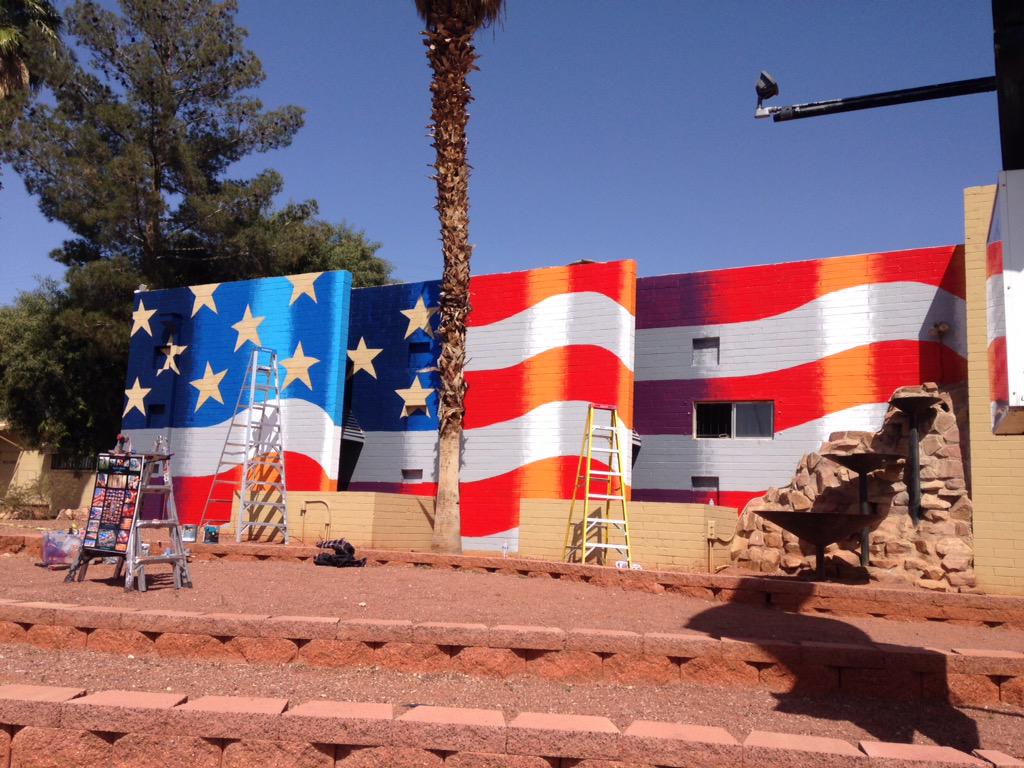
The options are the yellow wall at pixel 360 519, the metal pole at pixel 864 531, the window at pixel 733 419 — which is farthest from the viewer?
the window at pixel 733 419

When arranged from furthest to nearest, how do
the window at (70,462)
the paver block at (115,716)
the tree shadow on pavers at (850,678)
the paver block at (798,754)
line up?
the window at (70,462) < the tree shadow on pavers at (850,678) < the paver block at (115,716) < the paver block at (798,754)

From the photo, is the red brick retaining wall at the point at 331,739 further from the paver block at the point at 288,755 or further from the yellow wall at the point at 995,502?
the yellow wall at the point at 995,502

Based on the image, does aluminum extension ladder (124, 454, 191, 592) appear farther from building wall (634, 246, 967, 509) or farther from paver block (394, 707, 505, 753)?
building wall (634, 246, 967, 509)

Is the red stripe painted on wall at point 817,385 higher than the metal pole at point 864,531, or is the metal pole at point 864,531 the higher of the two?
the red stripe painted on wall at point 817,385

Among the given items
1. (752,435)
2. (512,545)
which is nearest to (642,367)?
(752,435)

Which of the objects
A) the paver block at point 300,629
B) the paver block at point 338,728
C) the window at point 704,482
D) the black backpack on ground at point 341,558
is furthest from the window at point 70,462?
the paver block at point 338,728

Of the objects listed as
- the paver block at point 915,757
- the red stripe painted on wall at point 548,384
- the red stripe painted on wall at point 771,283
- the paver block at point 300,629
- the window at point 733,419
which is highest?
the red stripe painted on wall at point 771,283

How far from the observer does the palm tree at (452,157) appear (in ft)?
56.1

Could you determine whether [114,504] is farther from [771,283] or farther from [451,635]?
[771,283]

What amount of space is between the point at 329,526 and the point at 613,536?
5.76 metres

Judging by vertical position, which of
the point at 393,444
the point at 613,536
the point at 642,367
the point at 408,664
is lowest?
the point at 408,664

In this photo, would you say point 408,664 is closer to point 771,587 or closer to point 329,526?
point 771,587

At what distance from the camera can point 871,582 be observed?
13680 millimetres

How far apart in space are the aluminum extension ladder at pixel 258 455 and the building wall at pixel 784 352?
8351mm
